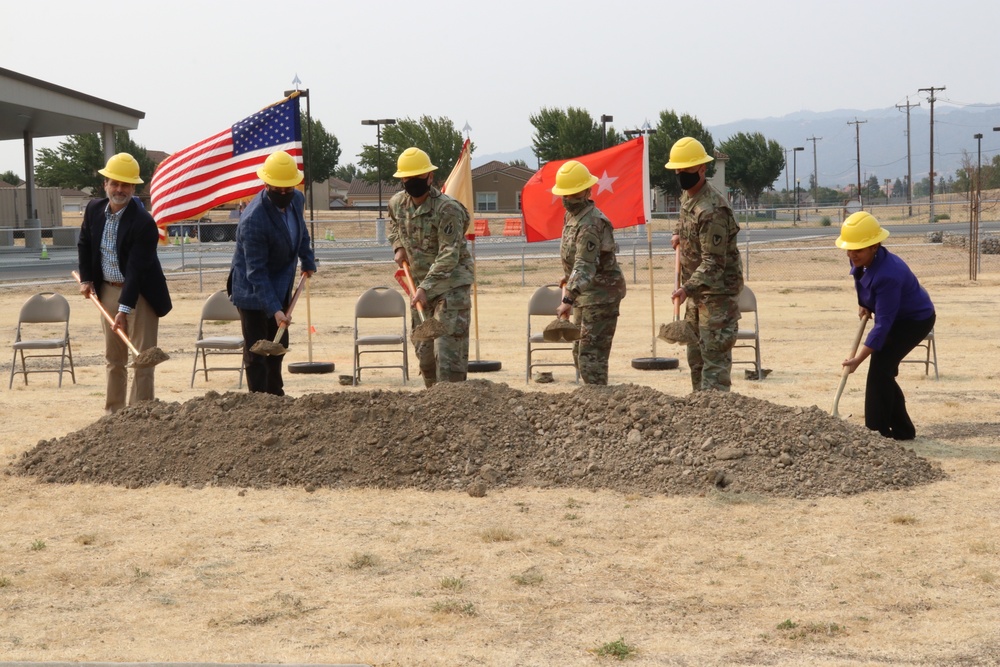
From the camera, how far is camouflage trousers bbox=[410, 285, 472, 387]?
9.31 metres

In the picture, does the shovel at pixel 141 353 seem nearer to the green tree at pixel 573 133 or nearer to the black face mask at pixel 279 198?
the black face mask at pixel 279 198

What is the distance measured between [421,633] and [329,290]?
71.6 feet

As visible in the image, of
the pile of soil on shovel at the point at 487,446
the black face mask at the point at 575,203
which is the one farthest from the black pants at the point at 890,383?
the black face mask at the point at 575,203

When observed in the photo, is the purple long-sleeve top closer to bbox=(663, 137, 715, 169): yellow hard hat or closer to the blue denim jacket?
bbox=(663, 137, 715, 169): yellow hard hat

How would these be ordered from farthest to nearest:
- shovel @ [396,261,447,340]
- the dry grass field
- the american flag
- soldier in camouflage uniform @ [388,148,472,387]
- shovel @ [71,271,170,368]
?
the american flag, soldier in camouflage uniform @ [388,148,472,387], shovel @ [396,261,447,340], shovel @ [71,271,170,368], the dry grass field

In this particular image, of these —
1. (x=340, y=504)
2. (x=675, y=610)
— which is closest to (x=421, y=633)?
(x=675, y=610)

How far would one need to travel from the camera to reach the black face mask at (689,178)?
9.21 m

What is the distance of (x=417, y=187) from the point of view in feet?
30.8

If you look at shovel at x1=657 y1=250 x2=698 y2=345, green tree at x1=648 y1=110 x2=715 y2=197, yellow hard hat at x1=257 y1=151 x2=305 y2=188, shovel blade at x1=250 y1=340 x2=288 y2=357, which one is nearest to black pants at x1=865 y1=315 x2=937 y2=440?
shovel at x1=657 y1=250 x2=698 y2=345

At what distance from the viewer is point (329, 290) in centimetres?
2644

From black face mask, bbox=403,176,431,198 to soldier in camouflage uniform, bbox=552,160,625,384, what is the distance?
41.9 inches

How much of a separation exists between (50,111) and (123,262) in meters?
32.8

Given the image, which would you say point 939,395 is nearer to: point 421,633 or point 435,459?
point 435,459

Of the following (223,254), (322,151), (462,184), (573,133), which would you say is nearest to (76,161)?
(322,151)
